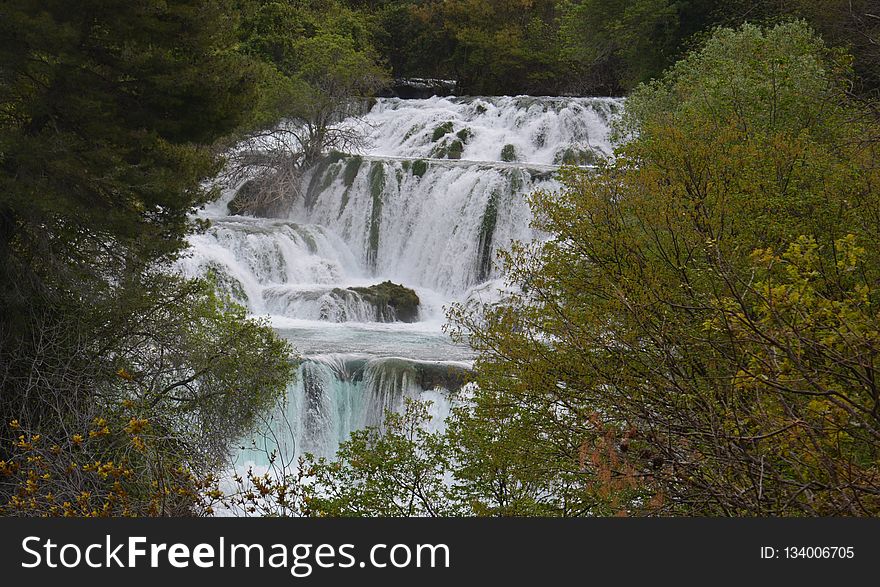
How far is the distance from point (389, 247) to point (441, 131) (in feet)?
21.9

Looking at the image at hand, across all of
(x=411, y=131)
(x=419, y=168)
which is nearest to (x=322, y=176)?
(x=419, y=168)

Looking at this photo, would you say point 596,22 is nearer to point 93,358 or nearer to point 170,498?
point 93,358

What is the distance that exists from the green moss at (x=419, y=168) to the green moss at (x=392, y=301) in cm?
448

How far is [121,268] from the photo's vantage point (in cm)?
934

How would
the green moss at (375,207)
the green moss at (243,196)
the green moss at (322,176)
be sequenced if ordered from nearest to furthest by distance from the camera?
the green moss at (375,207) → the green moss at (322,176) → the green moss at (243,196)

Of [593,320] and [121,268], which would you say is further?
[121,268]

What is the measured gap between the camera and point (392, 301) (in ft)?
57.8

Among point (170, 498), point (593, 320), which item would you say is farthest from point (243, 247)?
point (170, 498)

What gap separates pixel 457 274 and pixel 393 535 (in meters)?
16.1

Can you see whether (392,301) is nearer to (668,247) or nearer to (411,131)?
(668,247)

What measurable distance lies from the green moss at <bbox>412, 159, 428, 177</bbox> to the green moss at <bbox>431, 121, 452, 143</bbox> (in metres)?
4.67

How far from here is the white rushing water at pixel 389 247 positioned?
12.7 m

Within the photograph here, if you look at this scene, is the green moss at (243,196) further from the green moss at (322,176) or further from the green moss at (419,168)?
the green moss at (419,168)

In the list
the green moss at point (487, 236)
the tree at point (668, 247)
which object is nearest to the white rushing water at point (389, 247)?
the green moss at point (487, 236)
